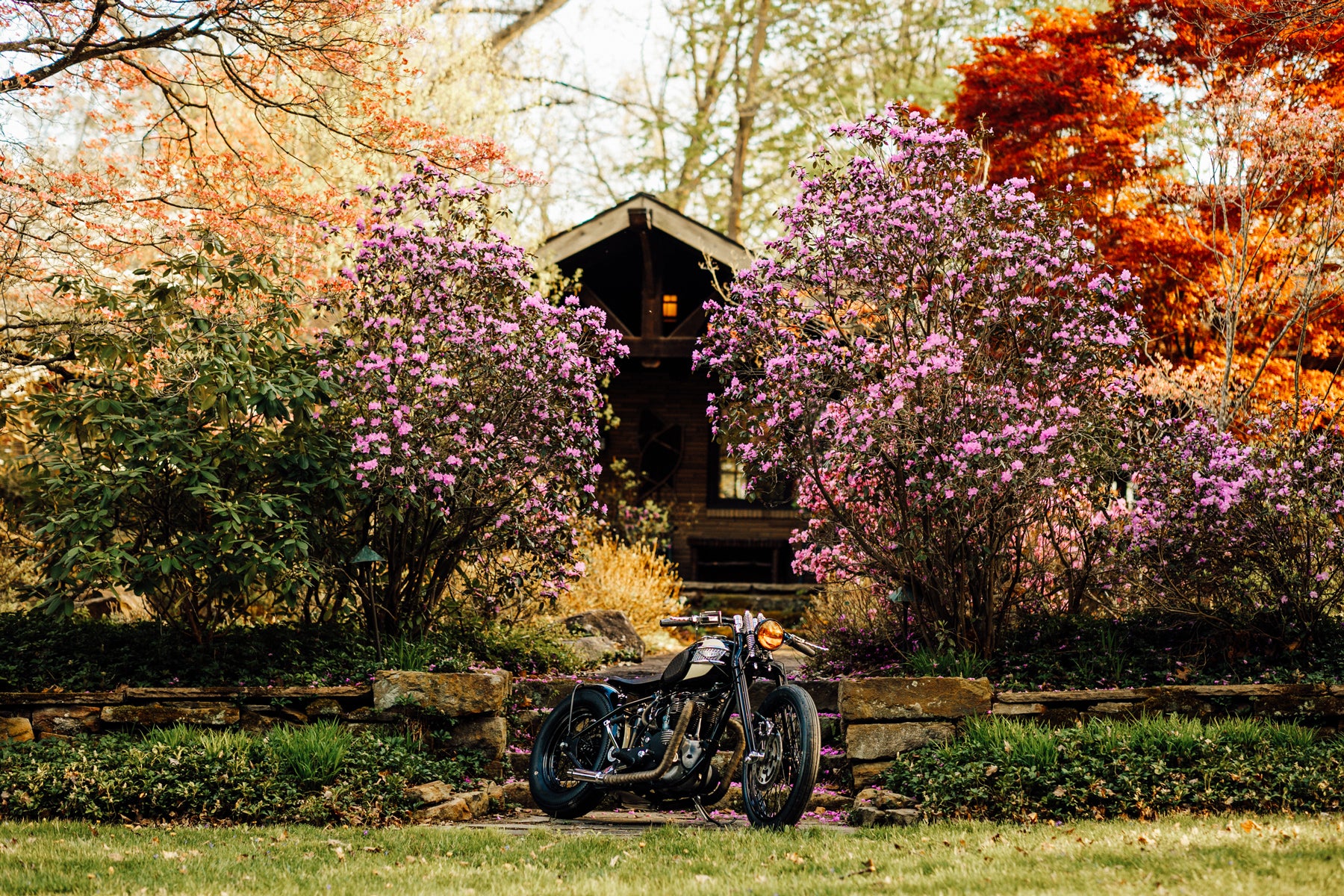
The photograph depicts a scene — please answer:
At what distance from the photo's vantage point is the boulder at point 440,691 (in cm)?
702

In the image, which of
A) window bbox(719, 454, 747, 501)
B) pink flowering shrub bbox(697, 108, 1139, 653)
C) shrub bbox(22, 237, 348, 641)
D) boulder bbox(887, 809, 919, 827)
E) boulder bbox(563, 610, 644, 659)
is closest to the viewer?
boulder bbox(887, 809, 919, 827)

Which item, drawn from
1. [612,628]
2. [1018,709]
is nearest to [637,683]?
[1018,709]

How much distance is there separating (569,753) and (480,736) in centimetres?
82

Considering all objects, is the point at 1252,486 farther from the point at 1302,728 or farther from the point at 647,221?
the point at 647,221

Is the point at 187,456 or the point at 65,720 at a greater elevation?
the point at 187,456

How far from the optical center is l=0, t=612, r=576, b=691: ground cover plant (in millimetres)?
7320

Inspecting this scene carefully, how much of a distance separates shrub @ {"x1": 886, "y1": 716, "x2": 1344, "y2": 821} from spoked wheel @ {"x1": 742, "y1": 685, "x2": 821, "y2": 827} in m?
0.85

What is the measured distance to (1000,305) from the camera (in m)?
7.63

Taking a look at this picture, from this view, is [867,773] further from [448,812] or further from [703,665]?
[448,812]

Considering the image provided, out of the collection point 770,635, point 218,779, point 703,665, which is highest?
point 770,635

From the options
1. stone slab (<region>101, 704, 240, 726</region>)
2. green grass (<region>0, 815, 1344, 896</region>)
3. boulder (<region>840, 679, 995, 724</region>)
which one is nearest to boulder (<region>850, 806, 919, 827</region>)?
green grass (<region>0, 815, 1344, 896</region>)

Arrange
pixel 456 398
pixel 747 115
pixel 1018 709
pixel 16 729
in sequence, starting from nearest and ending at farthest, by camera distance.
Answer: pixel 1018 709, pixel 16 729, pixel 456 398, pixel 747 115

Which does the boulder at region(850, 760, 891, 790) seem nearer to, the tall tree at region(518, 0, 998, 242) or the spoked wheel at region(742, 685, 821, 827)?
the spoked wheel at region(742, 685, 821, 827)

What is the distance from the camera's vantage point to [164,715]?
7012 millimetres
